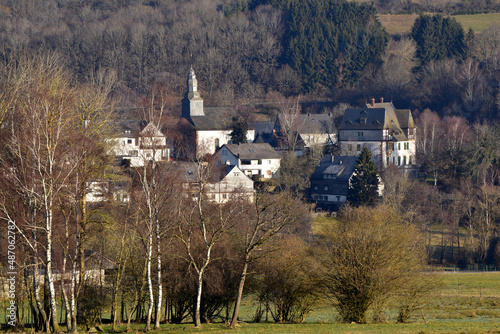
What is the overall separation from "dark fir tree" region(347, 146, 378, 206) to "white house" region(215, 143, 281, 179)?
10.7 m

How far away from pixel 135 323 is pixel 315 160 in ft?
154

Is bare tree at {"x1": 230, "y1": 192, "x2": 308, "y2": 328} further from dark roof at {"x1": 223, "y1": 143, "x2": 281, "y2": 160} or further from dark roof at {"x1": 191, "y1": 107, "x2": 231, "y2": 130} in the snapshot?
dark roof at {"x1": 191, "y1": 107, "x2": 231, "y2": 130}

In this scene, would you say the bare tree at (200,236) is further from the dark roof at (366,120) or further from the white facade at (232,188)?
the dark roof at (366,120)

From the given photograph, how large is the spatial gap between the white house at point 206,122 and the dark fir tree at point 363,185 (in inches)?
781

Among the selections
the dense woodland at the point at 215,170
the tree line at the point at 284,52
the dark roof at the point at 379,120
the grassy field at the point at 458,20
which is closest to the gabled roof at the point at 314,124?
the dark roof at the point at 379,120

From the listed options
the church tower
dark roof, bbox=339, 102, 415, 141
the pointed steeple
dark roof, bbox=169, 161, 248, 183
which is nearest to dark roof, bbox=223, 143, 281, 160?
dark roof, bbox=169, 161, 248, 183

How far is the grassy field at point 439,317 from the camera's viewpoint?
1069 inches

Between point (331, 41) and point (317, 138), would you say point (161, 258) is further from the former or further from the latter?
point (331, 41)

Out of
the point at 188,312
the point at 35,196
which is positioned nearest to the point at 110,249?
the point at 188,312

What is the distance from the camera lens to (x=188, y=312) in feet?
105

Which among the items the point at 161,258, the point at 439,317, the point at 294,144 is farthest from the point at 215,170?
the point at 161,258

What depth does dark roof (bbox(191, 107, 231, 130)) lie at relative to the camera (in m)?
89.8

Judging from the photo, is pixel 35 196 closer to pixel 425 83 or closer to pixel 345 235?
pixel 345 235

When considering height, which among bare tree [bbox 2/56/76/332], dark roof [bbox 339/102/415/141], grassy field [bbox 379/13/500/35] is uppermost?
grassy field [bbox 379/13/500/35]
